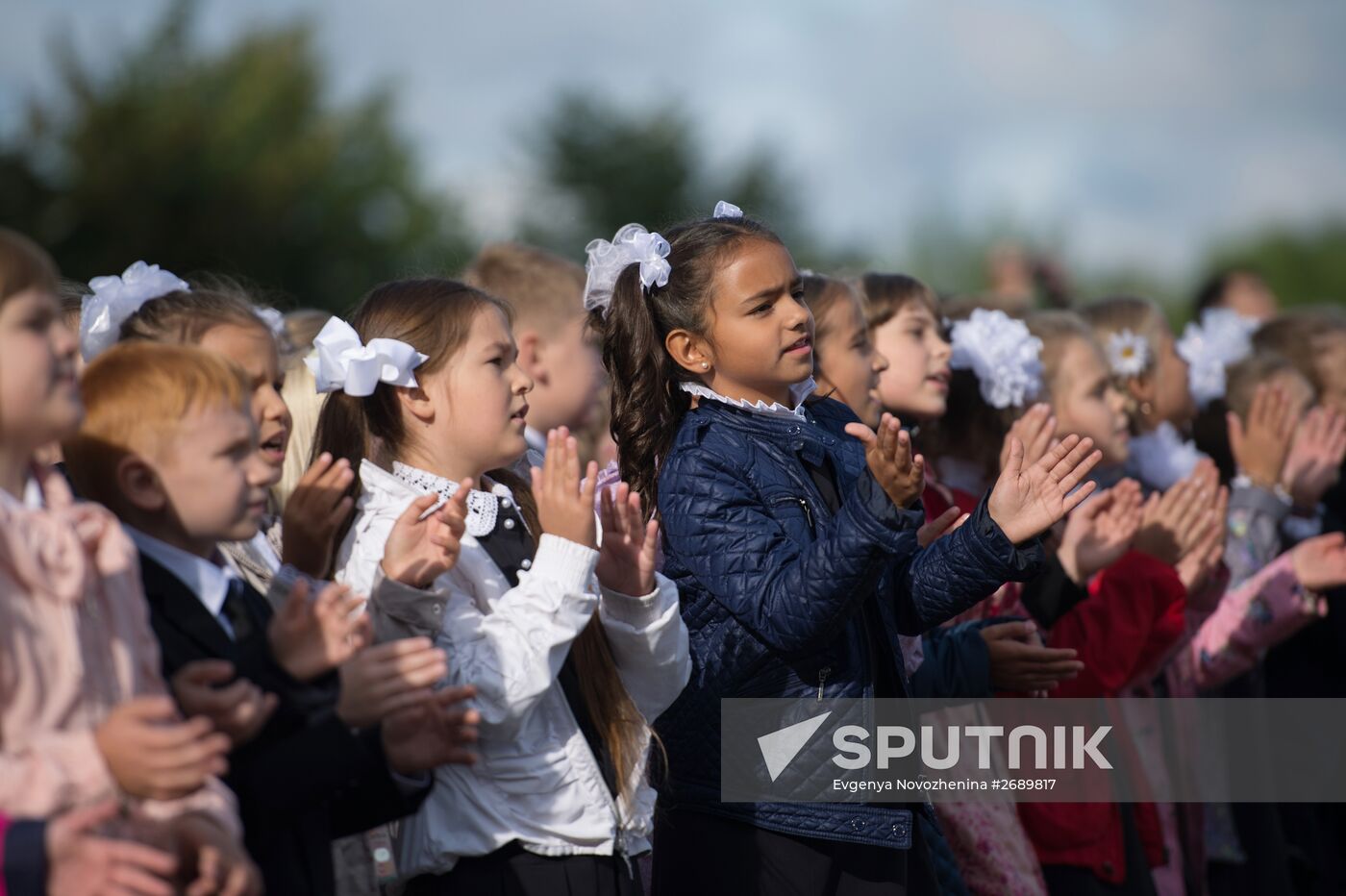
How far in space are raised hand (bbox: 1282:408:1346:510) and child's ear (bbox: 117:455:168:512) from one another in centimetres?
493

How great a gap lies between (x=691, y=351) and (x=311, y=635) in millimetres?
1562

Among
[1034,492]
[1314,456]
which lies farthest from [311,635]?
[1314,456]

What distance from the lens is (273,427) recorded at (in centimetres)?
333

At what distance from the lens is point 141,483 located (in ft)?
8.14

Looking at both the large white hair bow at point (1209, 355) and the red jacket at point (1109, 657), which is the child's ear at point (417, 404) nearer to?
the red jacket at point (1109, 657)

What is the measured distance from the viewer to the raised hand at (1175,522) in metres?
5.03

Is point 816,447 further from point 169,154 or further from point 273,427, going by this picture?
point 169,154

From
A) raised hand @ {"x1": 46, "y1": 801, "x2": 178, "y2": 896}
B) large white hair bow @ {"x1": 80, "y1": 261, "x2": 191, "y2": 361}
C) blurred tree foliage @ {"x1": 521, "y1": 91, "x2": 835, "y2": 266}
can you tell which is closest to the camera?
raised hand @ {"x1": 46, "y1": 801, "x2": 178, "y2": 896}

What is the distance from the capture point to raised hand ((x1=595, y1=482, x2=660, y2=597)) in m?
3.14

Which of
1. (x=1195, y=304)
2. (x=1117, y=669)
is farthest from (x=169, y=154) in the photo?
(x=1117, y=669)

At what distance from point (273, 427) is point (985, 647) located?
6.60ft

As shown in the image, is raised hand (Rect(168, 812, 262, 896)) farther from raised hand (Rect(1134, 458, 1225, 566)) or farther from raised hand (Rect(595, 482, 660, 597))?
raised hand (Rect(1134, 458, 1225, 566))

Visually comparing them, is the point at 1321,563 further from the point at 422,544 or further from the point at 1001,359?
the point at 422,544

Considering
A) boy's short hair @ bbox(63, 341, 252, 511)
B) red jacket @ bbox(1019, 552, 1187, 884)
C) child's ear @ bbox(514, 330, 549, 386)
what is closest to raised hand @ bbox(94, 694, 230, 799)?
boy's short hair @ bbox(63, 341, 252, 511)
